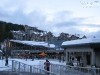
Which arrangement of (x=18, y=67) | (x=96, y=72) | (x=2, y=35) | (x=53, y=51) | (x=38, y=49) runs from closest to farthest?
(x=96, y=72), (x=18, y=67), (x=53, y=51), (x=38, y=49), (x=2, y=35)

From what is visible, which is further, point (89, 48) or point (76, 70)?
point (89, 48)

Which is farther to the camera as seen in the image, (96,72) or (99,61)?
(99,61)

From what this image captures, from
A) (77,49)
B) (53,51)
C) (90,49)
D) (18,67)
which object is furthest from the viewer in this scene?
(53,51)

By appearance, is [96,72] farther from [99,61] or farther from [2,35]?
[2,35]

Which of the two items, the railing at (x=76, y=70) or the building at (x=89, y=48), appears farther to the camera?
the building at (x=89, y=48)

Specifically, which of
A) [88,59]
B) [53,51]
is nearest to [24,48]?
[53,51]

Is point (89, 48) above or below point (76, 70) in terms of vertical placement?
above

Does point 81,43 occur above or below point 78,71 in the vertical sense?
above

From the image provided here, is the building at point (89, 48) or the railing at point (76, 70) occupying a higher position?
the building at point (89, 48)

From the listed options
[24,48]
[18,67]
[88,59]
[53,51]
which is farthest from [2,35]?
[18,67]

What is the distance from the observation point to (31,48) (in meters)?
123

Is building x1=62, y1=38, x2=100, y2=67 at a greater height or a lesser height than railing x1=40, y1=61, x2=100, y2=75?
greater

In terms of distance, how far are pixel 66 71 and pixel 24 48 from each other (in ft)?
348

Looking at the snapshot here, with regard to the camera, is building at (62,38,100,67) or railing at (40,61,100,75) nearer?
railing at (40,61,100,75)
